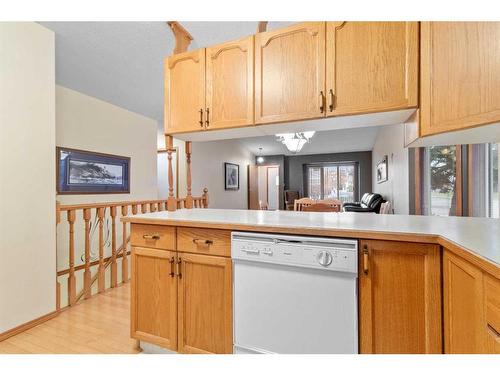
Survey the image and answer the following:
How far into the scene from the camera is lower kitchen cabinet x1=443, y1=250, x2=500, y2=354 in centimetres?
69

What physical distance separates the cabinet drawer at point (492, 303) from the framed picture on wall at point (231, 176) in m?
7.03

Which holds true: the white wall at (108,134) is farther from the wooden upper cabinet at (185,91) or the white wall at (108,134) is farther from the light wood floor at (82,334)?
the wooden upper cabinet at (185,91)

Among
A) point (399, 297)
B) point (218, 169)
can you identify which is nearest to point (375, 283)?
point (399, 297)

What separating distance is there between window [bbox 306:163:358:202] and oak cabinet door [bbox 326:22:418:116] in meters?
7.93

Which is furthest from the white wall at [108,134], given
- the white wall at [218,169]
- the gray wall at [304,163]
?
the gray wall at [304,163]

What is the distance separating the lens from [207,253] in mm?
1399

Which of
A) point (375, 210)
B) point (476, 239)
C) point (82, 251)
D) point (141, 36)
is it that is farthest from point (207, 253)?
point (375, 210)

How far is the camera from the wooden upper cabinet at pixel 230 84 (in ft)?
5.34

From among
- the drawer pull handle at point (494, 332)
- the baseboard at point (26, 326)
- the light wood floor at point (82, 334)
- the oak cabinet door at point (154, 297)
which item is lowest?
the light wood floor at point (82, 334)

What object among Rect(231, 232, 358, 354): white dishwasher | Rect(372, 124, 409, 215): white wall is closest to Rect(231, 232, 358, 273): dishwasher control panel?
Rect(231, 232, 358, 354): white dishwasher

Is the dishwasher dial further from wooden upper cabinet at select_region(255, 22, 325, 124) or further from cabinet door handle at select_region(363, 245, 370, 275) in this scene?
wooden upper cabinet at select_region(255, 22, 325, 124)

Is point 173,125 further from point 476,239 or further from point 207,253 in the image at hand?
point 476,239

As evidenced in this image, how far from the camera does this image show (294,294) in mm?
1195

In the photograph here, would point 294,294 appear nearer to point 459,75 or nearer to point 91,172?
point 459,75
